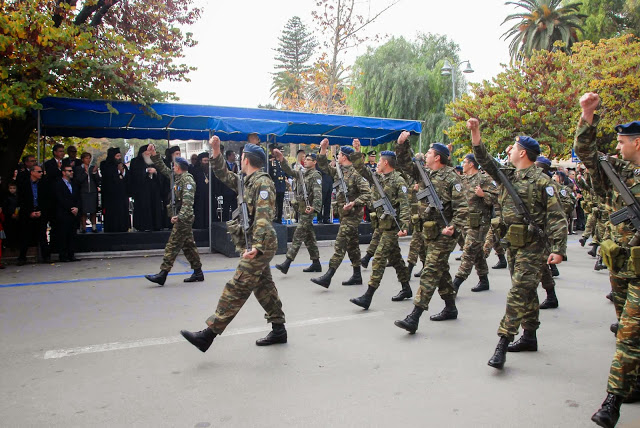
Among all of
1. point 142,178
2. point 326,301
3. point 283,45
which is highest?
point 283,45

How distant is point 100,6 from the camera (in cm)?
1204

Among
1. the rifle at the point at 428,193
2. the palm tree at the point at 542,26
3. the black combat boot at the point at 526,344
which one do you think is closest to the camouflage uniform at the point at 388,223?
the rifle at the point at 428,193

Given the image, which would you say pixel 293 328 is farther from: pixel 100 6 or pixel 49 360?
pixel 100 6

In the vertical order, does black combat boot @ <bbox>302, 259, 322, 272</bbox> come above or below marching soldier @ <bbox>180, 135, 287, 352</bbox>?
below

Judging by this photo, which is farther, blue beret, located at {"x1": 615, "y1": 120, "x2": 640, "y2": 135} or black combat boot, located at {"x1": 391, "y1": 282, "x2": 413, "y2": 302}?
black combat boot, located at {"x1": 391, "y1": 282, "x2": 413, "y2": 302}

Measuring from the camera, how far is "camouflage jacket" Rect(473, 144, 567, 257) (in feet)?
14.4

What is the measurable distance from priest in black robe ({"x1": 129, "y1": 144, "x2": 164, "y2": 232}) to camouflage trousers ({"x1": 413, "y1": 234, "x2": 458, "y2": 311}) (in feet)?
26.2

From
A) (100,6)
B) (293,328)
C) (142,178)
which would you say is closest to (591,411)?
(293,328)

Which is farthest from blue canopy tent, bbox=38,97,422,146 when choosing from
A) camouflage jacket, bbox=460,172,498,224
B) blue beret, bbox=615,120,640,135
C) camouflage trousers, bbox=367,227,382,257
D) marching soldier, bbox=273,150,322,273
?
blue beret, bbox=615,120,640,135

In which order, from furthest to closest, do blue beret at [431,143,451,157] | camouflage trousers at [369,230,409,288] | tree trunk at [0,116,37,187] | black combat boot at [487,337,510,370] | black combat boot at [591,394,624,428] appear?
1. tree trunk at [0,116,37,187]
2. camouflage trousers at [369,230,409,288]
3. blue beret at [431,143,451,157]
4. black combat boot at [487,337,510,370]
5. black combat boot at [591,394,624,428]

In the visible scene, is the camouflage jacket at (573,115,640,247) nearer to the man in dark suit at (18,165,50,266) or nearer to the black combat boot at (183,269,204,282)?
the black combat boot at (183,269,204,282)

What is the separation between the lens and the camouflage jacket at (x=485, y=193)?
26.0ft

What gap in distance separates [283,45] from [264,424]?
55.7 m

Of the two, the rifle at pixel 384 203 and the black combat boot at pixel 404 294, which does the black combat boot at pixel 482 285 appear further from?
the rifle at pixel 384 203
